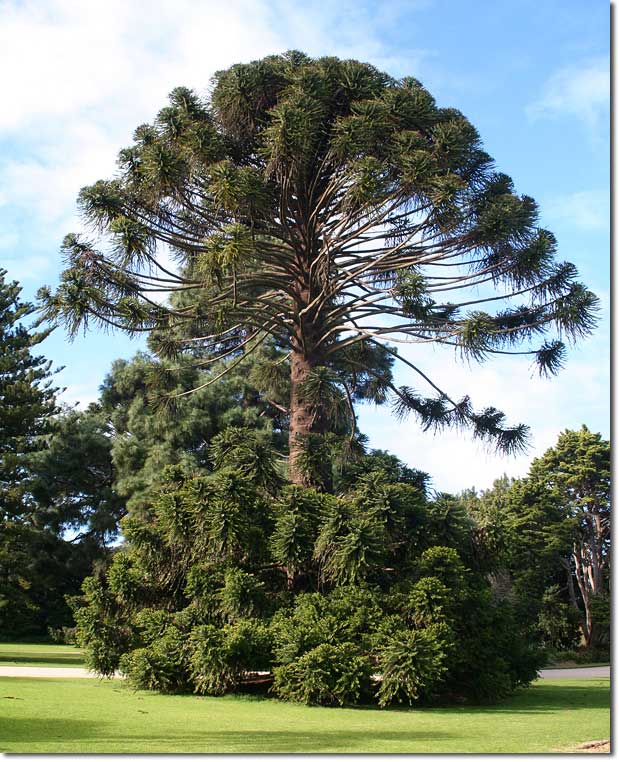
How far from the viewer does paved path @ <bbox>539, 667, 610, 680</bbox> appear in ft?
65.1

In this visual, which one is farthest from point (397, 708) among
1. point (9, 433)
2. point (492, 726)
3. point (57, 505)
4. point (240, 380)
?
point (57, 505)

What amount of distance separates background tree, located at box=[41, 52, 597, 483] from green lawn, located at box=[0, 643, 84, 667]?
902cm

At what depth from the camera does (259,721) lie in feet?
29.3

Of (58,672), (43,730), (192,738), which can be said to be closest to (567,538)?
(58,672)

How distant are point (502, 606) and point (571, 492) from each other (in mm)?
17472

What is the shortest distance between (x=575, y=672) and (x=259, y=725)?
15346 millimetres

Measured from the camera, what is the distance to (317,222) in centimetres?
1525

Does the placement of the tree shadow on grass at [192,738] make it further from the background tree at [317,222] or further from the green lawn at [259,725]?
the background tree at [317,222]

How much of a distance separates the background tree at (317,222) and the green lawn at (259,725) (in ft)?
14.4

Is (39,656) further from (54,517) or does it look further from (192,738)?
(192,738)

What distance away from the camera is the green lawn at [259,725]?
7195 millimetres

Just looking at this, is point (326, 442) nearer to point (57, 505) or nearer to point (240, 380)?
point (240, 380)

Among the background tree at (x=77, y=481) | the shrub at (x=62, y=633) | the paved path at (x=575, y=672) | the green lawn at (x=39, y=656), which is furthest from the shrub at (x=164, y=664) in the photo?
the background tree at (x=77, y=481)

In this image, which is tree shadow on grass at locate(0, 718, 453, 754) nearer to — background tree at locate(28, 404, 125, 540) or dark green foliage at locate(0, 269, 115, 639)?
dark green foliage at locate(0, 269, 115, 639)
